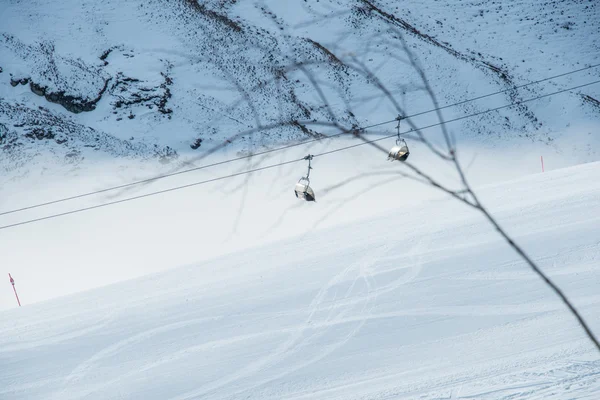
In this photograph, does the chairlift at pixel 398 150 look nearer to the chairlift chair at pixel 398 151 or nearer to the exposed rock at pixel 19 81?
the chairlift chair at pixel 398 151

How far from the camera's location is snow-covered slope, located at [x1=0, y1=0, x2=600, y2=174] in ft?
66.1

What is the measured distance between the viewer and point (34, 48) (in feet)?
74.4

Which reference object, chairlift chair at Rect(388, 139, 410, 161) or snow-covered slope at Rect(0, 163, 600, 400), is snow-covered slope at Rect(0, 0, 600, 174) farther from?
chairlift chair at Rect(388, 139, 410, 161)

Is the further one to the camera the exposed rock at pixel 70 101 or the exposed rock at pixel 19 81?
the exposed rock at pixel 19 81

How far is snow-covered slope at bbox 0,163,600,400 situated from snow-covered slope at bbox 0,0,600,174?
26.1 ft

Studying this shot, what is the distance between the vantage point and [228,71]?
21047mm

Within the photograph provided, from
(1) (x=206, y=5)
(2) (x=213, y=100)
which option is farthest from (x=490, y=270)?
(1) (x=206, y=5)

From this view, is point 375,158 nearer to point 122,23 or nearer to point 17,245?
point 17,245

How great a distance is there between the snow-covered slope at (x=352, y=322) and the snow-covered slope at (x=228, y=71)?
7.96m

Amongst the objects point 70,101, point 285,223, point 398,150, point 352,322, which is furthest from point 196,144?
point 398,150

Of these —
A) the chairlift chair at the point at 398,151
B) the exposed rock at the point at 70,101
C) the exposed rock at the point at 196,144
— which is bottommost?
the chairlift chair at the point at 398,151

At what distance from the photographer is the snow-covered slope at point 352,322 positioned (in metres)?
7.21

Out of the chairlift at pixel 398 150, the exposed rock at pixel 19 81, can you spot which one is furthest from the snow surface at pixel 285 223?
the chairlift at pixel 398 150

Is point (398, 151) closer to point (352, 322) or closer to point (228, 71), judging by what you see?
point (352, 322)
